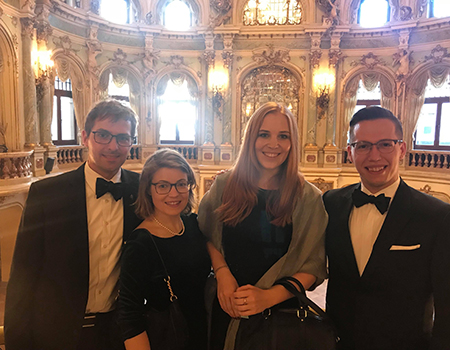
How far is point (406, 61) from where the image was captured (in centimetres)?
894

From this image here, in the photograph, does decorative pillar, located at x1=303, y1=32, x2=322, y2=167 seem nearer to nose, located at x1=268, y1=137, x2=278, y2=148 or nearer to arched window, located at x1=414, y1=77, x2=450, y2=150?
arched window, located at x1=414, y1=77, x2=450, y2=150

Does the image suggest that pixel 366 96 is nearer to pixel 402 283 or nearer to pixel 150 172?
pixel 402 283

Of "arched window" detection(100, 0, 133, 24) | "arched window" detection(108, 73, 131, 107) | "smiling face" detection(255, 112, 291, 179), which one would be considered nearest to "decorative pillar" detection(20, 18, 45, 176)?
"arched window" detection(100, 0, 133, 24)

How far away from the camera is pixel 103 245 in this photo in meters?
1.77

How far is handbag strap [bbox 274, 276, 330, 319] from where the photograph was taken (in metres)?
1.52

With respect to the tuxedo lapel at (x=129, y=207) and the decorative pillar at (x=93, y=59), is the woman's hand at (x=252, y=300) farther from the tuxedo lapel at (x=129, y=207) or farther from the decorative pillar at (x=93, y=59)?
the decorative pillar at (x=93, y=59)

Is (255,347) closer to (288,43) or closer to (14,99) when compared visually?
(14,99)

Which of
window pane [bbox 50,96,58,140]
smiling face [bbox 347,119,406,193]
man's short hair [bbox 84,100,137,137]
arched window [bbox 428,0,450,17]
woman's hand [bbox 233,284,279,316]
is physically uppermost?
arched window [bbox 428,0,450,17]

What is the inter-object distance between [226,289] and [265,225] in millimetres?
367

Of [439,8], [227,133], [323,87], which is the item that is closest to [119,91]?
[227,133]

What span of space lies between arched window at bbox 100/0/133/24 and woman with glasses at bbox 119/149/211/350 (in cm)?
916

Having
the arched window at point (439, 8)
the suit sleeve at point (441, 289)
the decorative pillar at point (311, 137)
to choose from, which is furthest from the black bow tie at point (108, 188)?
the arched window at point (439, 8)

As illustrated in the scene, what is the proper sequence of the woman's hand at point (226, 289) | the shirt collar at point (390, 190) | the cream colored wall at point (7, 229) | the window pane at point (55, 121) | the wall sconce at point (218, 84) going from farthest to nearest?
the wall sconce at point (218, 84), the window pane at point (55, 121), the cream colored wall at point (7, 229), the shirt collar at point (390, 190), the woman's hand at point (226, 289)

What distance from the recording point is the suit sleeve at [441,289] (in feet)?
4.95
